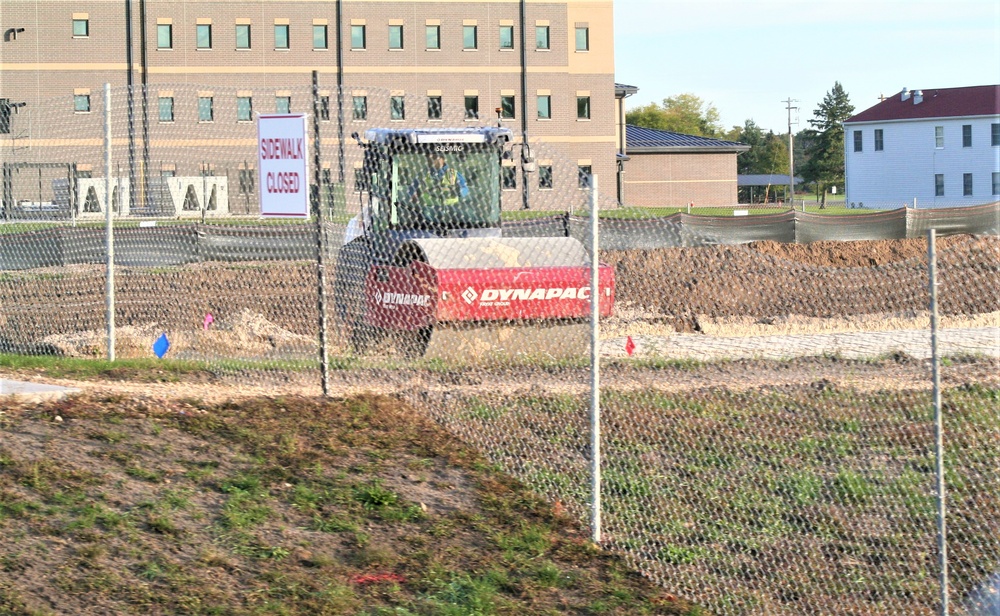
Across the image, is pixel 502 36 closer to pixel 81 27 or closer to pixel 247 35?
pixel 247 35

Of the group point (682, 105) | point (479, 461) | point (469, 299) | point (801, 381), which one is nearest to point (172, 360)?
point (469, 299)

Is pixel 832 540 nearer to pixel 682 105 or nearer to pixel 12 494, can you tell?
pixel 12 494

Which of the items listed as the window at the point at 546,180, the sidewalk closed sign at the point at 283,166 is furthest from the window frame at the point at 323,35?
the sidewalk closed sign at the point at 283,166

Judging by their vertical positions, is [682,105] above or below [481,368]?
above

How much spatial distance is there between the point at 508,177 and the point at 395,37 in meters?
40.5

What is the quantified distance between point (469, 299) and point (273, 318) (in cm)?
606

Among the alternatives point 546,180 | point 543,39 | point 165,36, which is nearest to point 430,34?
point 543,39

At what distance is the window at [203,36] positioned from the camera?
169ft

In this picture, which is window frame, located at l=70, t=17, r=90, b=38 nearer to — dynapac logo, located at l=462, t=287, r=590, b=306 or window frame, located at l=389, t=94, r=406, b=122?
window frame, located at l=389, t=94, r=406, b=122

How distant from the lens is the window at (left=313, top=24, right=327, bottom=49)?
52.5 meters

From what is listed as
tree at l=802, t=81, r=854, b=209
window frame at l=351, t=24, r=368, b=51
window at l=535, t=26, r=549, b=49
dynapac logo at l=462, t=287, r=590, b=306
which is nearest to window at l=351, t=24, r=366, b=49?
window frame at l=351, t=24, r=368, b=51

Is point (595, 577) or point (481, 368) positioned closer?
point (595, 577)

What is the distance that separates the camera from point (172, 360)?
1170 centimetres

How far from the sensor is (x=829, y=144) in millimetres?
103500
